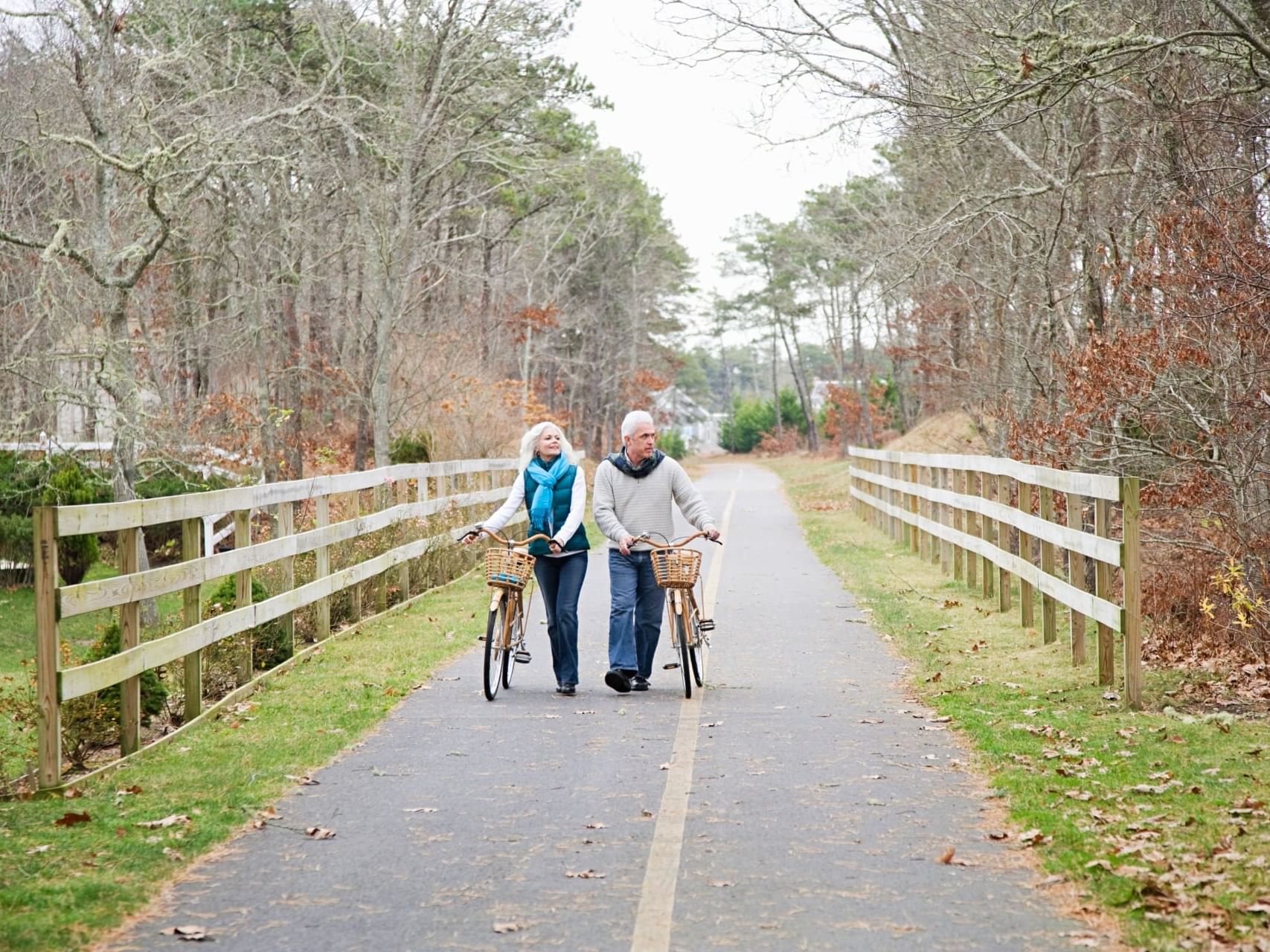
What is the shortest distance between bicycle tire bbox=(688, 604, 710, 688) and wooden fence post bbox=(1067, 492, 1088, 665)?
2646mm

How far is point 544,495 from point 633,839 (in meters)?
4.15

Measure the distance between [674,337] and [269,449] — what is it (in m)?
54.5

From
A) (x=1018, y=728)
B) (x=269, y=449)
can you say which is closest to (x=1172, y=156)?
(x=1018, y=728)

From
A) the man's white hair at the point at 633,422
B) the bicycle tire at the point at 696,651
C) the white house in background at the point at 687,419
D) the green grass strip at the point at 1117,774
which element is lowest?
the green grass strip at the point at 1117,774

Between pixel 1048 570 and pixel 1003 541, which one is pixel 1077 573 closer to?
pixel 1048 570

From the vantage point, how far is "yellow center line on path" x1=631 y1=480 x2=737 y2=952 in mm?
5047

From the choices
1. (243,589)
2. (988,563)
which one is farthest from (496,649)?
(988,563)

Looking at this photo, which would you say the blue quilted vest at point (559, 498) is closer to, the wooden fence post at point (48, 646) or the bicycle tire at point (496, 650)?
the bicycle tire at point (496, 650)

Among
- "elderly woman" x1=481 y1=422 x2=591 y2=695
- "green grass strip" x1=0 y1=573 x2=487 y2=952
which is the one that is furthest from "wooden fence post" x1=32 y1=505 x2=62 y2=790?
"elderly woman" x1=481 y1=422 x2=591 y2=695

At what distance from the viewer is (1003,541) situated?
13906 mm

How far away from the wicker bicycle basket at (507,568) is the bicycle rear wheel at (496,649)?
17 centimetres

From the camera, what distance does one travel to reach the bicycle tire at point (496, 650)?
31.8ft

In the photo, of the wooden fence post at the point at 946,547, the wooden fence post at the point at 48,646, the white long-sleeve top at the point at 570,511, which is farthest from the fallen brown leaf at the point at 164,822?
the wooden fence post at the point at 946,547

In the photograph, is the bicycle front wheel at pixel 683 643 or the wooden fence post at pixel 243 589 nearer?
the bicycle front wheel at pixel 683 643
